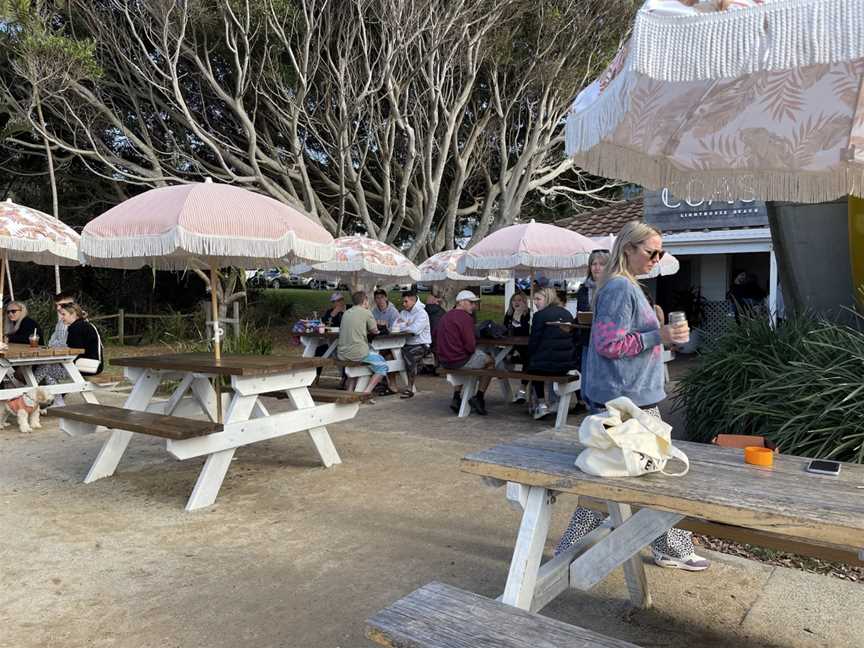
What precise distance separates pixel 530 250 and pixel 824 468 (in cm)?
652

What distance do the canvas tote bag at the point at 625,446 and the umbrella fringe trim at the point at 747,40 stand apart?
1.20 m

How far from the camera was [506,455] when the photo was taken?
259 cm

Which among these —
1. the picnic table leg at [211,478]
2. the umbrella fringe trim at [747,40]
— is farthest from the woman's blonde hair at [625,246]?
the picnic table leg at [211,478]

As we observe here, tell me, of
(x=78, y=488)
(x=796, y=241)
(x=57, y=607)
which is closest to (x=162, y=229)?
(x=78, y=488)

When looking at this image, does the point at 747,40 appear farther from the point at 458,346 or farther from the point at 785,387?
the point at 458,346

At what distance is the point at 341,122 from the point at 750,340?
10.1 m

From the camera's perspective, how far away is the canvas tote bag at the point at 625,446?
89.2 inches

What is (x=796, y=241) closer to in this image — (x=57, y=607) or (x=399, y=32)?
(x=57, y=607)

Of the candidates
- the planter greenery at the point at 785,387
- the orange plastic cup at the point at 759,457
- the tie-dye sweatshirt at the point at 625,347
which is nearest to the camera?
the orange plastic cup at the point at 759,457

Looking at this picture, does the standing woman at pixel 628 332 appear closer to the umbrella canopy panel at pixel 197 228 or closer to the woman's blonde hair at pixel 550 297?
the umbrella canopy panel at pixel 197 228

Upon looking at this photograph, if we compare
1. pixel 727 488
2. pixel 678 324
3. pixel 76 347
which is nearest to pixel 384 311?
pixel 76 347

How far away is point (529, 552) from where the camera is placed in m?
2.41

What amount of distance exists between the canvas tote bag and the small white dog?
689 centimetres

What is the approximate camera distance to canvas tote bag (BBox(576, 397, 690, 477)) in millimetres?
2266
